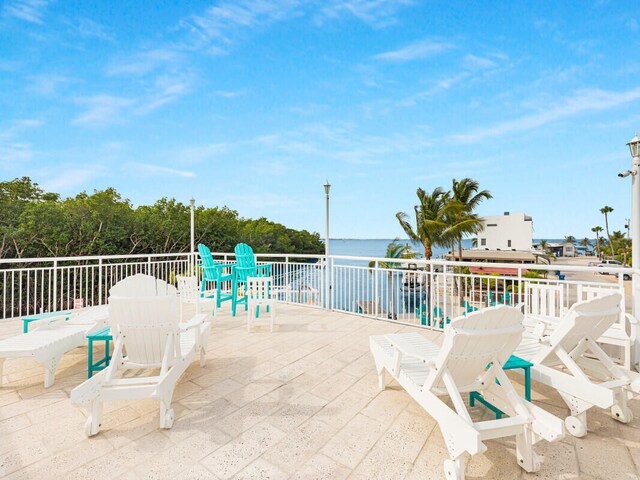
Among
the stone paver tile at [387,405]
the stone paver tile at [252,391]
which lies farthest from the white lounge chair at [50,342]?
the stone paver tile at [387,405]

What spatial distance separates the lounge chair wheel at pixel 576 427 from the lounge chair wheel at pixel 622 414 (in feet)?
1.41

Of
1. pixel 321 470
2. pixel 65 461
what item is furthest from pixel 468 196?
pixel 65 461

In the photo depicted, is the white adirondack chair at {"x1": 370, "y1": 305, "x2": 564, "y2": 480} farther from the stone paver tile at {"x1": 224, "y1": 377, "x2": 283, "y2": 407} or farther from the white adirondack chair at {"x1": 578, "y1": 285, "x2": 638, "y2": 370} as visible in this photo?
the white adirondack chair at {"x1": 578, "y1": 285, "x2": 638, "y2": 370}

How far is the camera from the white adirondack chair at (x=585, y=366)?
79.9 inches

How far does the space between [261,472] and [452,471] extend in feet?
3.38

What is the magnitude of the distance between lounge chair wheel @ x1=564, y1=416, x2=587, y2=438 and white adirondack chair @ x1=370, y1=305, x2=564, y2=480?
0.49 meters

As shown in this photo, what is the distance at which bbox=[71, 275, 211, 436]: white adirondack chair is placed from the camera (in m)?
2.06

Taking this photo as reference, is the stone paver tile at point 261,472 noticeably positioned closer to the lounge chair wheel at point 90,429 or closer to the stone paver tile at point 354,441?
the stone paver tile at point 354,441

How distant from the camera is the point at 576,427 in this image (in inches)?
80.1

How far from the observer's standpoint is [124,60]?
25.5 feet

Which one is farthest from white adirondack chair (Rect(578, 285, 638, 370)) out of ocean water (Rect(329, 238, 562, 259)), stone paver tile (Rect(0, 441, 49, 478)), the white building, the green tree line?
the white building

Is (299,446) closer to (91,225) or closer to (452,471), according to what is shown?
(452,471)

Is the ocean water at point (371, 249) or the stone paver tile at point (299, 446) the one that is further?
the ocean water at point (371, 249)

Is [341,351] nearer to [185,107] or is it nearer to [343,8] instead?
[343,8]
